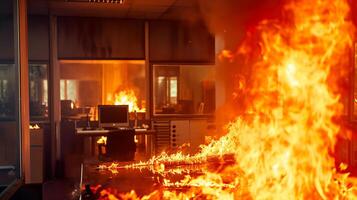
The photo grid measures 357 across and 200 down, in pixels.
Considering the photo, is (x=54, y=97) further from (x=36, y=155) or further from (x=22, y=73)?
(x=22, y=73)

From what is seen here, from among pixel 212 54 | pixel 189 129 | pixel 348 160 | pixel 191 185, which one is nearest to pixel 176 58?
pixel 212 54

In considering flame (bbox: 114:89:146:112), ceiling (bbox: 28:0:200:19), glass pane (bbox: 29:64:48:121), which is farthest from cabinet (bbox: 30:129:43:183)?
flame (bbox: 114:89:146:112)

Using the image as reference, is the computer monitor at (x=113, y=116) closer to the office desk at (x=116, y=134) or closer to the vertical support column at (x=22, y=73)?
the office desk at (x=116, y=134)

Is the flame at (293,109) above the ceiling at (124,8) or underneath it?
underneath

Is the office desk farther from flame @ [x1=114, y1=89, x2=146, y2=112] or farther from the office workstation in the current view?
flame @ [x1=114, y1=89, x2=146, y2=112]

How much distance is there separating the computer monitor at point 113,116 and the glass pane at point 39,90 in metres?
0.95

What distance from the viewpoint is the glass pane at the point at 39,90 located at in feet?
21.4

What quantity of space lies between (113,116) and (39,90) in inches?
53.7

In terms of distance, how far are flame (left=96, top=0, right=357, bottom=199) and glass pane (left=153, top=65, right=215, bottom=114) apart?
3653 millimetres

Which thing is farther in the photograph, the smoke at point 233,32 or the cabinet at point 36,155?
the cabinet at point 36,155

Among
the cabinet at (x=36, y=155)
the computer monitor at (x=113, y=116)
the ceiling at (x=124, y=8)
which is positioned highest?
the ceiling at (x=124, y=8)

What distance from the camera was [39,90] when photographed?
659 cm

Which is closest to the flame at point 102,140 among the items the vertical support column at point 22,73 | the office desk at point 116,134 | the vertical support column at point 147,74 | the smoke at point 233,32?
the office desk at point 116,134

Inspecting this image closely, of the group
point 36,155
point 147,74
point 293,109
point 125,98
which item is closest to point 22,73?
point 293,109
